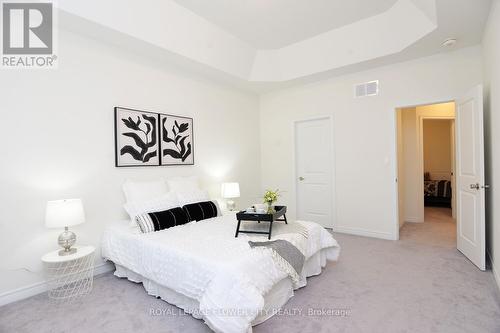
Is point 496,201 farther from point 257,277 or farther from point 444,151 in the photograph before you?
point 444,151

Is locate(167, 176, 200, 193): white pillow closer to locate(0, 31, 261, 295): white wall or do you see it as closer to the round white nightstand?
locate(0, 31, 261, 295): white wall

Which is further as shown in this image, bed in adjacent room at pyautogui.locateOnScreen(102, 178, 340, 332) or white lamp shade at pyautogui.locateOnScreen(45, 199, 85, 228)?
white lamp shade at pyautogui.locateOnScreen(45, 199, 85, 228)

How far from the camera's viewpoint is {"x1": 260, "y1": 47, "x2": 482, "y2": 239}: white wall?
369 cm

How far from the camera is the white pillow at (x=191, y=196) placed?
3494 mm

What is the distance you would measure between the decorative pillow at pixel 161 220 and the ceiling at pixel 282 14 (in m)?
2.54

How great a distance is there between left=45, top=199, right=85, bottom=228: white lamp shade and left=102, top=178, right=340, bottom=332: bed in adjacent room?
508 millimetres

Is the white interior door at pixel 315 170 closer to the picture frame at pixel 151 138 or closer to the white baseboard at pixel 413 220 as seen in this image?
the white baseboard at pixel 413 220

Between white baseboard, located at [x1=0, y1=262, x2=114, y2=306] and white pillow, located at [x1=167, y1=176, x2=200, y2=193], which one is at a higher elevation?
white pillow, located at [x1=167, y1=176, x2=200, y2=193]

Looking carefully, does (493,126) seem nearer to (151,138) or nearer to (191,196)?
(191,196)

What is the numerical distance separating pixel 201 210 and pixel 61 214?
1.52 m

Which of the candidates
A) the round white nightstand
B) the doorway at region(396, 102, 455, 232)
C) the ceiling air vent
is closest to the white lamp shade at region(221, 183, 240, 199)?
the round white nightstand

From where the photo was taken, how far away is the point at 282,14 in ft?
11.5

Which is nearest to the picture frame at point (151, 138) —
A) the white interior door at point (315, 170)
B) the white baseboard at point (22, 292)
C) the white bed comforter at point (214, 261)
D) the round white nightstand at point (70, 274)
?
the white bed comforter at point (214, 261)

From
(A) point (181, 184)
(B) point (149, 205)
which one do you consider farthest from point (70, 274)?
(A) point (181, 184)
